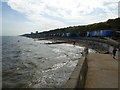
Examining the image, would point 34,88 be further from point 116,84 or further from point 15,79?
point 116,84

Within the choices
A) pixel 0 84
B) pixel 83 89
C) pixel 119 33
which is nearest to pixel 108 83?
pixel 83 89

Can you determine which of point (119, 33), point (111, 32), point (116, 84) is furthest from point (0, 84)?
point (111, 32)

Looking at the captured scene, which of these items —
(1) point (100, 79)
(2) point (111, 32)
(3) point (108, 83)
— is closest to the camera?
(3) point (108, 83)

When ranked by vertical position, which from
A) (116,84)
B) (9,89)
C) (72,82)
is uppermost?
(72,82)

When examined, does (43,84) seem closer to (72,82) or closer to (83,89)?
(83,89)

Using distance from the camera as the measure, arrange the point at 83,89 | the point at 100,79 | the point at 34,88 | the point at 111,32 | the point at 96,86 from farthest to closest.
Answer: the point at 111,32, the point at 34,88, the point at 100,79, the point at 96,86, the point at 83,89

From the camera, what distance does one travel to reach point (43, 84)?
52.1ft

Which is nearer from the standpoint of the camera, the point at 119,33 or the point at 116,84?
the point at 116,84

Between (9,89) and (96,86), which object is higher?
(96,86)

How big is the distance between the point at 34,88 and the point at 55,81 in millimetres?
2296

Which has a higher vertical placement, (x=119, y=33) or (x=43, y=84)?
(x=119, y=33)

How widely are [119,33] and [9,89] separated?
45.5 m

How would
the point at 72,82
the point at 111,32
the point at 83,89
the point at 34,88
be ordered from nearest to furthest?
1. the point at 72,82
2. the point at 83,89
3. the point at 34,88
4. the point at 111,32

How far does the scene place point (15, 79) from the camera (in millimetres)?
18172
